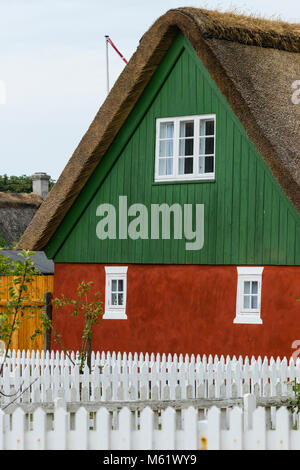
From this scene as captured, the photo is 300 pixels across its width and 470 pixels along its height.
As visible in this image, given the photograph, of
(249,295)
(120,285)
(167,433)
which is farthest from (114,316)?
(167,433)

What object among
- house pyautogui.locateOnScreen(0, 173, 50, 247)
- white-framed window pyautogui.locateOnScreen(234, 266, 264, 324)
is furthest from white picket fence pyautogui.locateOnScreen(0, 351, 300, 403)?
house pyautogui.locateOnScreen(0, 173, 50, 247)

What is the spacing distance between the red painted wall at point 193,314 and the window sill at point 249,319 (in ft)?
0.26

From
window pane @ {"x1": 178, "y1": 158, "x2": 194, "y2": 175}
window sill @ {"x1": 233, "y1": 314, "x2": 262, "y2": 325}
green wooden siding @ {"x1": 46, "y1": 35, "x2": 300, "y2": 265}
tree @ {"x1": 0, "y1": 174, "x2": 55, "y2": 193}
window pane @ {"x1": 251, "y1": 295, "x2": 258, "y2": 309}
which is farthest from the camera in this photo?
tree @ {"x1": 0, "y1": 174, "x2": 55, "y2": 193}

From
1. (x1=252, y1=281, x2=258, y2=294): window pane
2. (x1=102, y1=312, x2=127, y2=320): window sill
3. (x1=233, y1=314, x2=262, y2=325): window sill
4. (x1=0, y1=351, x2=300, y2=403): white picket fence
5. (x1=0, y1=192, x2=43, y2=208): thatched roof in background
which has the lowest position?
(x1=0, y1=351, x2=300, y2=403): white picket fence

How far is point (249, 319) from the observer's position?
63.6 feet

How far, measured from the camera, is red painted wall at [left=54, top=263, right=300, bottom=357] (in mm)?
18906

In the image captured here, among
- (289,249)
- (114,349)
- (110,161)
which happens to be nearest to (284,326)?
(289,249)

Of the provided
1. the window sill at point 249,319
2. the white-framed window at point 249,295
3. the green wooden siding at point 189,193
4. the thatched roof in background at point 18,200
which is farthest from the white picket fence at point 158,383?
the thatched roof in background at point 18,200

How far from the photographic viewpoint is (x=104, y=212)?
21.8 metres

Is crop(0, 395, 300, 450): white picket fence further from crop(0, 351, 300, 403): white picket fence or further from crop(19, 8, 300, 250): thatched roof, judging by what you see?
crop(19, 8, 300, 250): thatched roof

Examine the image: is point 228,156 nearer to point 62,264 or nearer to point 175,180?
point 175,180

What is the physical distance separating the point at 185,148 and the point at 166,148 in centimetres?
45

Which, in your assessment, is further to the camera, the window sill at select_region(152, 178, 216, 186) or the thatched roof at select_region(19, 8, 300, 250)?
the window sill at select_region(152, 178, 216, 186)

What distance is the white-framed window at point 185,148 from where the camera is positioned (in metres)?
20.1
